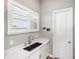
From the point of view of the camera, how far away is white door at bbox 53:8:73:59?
2.92 meters

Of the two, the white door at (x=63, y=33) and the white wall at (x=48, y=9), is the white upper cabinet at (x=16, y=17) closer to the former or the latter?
the white wall at (x=48, y=9)

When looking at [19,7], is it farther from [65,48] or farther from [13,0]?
[65,48]

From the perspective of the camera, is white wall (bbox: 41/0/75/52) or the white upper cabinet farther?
white wall (bbox: 41/0/75/52)

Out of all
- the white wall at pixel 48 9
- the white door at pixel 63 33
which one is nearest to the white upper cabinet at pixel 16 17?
the white wall at pixel 48 9

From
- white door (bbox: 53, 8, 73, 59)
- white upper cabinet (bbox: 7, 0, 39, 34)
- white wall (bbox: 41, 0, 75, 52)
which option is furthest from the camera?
white wall (bbox: 41, 0, 75, 52)

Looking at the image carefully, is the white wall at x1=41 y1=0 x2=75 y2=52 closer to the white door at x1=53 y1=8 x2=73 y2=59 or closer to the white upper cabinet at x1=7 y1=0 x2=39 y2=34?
the white door at x1=53 y1=8 x2=73 y2=59

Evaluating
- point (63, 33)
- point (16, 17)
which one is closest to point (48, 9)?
point (63, 33)

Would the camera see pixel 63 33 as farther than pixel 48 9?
No

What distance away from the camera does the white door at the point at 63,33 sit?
9.58ft

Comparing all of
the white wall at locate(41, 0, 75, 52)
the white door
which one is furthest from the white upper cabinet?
the white door

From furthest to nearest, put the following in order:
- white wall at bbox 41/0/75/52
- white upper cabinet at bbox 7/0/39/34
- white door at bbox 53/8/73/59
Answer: white wall at bbox 41/0/75/52 < white door at bbox 53/8/73/59 < white upper cabinet at bbox 7/0/39/34

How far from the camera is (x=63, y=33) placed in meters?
3.12

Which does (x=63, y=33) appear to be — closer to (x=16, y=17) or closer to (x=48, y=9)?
Result: (x=48, y=9)

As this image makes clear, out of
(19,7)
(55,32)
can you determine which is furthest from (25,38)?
(55,32)
